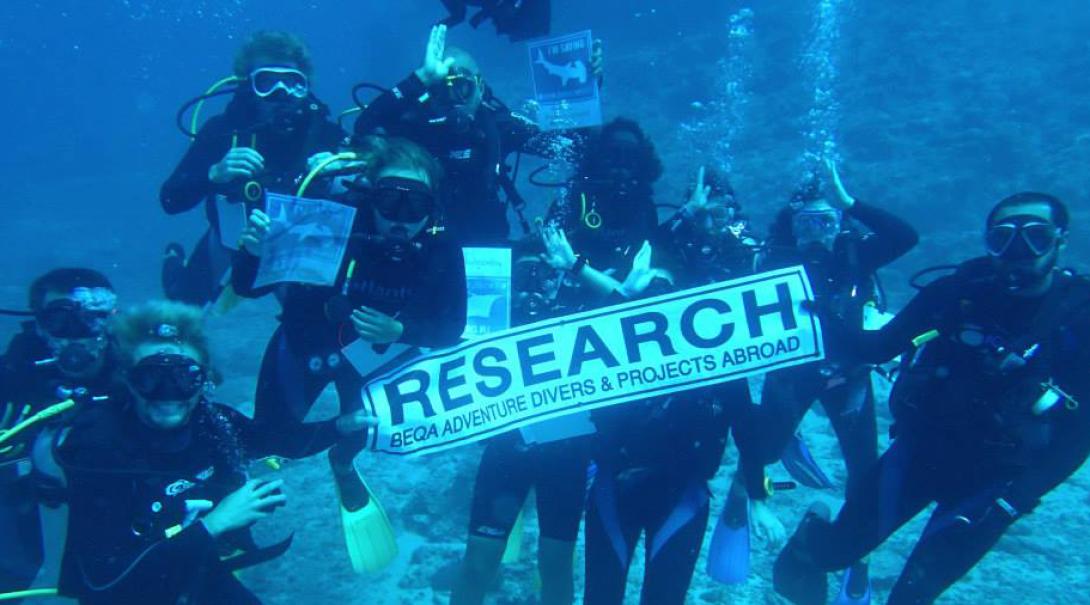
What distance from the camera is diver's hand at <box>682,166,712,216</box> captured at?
5180 mm

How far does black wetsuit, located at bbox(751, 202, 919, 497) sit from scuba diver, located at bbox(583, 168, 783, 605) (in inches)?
45.4

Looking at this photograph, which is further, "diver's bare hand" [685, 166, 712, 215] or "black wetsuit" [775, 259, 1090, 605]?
"diver's bare hand" [685, 166, 712, 215]

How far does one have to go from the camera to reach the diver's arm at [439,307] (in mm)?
4164

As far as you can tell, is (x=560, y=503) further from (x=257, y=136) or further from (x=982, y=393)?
(x=257, y=136)

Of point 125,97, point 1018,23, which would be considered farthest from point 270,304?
point 125,97

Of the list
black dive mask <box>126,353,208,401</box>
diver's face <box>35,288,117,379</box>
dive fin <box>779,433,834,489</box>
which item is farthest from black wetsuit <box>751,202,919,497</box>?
diver's face <box>35,288,117,379</box>

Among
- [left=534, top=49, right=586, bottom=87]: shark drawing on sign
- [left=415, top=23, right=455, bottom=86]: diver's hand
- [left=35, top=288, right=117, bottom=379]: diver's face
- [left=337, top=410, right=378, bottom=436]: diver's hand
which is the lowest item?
[left=337, top=410, right=378, bottom=436]: diver's hand

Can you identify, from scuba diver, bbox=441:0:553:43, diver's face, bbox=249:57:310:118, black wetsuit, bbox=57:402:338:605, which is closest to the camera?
black wetsuit, bbox=57:402:338:605

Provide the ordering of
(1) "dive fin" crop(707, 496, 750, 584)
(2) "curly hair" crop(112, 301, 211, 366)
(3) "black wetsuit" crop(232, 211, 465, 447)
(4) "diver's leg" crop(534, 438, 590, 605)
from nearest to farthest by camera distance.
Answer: (2) "curly hair" crop(112, 301, 211, 366) → (3) "black wetsuit" crop(232, 211, 465, 447) → (1) "dive fin" crop(707, 496, 750, 584) → (4) "diver's leg" crop(534, 438, 590, 605)

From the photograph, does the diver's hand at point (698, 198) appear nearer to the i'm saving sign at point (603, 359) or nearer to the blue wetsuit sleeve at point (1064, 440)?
the i'm saving sign at point (603, 359)

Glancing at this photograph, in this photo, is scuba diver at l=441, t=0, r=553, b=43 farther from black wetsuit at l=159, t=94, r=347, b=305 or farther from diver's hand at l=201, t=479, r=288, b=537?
diver's hand at l=201, t=479, r=288, b=537

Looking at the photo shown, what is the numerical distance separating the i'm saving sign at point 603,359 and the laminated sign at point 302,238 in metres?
0.81

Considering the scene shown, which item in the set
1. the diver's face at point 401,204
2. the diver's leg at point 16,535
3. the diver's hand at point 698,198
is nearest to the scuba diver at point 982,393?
the diver's hand at point 698,198

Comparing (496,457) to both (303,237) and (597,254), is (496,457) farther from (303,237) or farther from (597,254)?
(303,237)
